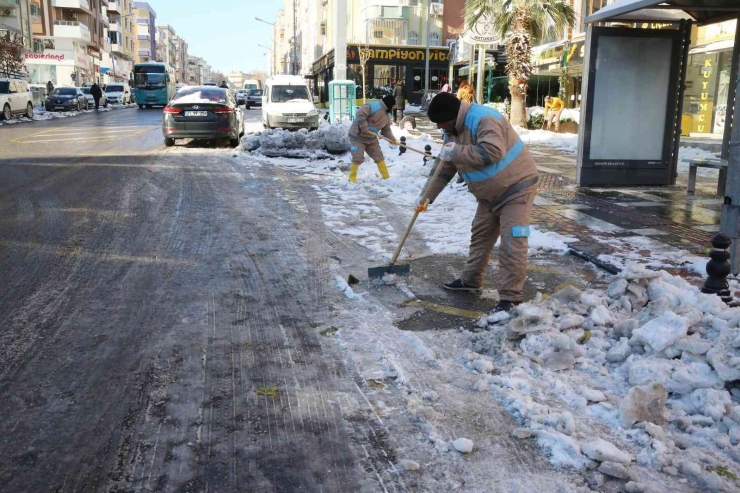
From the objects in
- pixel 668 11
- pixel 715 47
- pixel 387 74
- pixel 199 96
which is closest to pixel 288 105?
pixel 199 96

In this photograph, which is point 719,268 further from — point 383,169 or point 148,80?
point 148,80

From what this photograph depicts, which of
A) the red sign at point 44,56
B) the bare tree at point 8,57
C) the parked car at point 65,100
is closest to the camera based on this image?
the parked car at point 65,100

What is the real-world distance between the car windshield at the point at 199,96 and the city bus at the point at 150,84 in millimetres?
26953

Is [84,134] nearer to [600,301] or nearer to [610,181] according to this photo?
[610,181]

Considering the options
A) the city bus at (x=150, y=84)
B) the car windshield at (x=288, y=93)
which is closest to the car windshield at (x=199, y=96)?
the car windshield at (x=288, y=93)

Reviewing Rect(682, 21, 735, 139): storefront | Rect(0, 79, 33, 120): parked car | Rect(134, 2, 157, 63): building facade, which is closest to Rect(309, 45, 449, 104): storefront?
Rect(0, 79, 33, 120): parked car

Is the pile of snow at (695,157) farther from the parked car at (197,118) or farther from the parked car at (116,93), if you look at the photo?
the parked car at (116,93)

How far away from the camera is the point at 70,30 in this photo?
6347 centimetres

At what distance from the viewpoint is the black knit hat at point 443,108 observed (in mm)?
4805

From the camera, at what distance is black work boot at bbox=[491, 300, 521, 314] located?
4.79 m

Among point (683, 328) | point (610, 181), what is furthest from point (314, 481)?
point (610, 181)

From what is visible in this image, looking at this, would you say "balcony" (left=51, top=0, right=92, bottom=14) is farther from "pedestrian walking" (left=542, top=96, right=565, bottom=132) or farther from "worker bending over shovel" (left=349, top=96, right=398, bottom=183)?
"worker bending over shovel" (left=349, top=96, right=398, bottom=183)

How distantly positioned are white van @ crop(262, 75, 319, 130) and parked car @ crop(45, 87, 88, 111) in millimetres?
20041

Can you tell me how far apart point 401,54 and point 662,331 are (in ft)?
150
